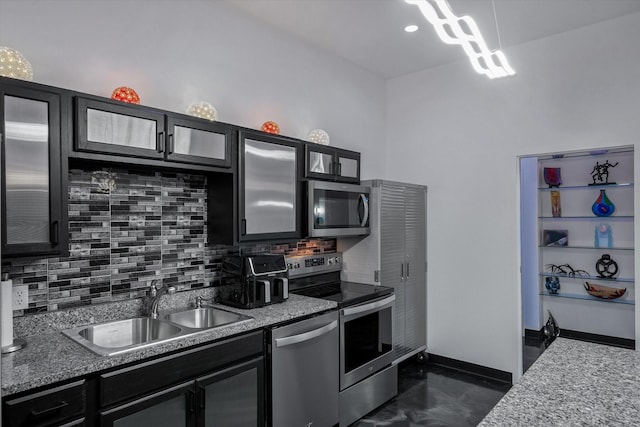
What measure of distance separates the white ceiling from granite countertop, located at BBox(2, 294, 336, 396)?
2259 mm

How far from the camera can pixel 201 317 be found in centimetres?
262

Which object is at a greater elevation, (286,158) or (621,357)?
(286,158)

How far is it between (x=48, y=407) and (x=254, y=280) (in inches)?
49.8

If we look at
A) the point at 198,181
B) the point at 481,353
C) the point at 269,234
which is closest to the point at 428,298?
the point at 481,353

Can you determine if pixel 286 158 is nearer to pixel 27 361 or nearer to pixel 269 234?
pixel 269 234

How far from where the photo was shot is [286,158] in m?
2.92

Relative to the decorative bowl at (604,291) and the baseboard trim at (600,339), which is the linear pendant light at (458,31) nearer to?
the decorative bowl at (604,291)

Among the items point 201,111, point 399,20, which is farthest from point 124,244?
point 399,20

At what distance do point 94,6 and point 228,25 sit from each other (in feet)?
3.09

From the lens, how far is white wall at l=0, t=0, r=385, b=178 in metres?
2.12

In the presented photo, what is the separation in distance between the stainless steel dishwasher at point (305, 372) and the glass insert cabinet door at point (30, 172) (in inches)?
49.4

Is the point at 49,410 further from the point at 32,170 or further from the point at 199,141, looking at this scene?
the point at 199,141

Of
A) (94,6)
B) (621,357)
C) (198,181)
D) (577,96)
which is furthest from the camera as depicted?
(577,96)

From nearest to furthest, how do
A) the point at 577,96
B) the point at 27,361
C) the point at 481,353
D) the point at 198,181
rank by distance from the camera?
the point at 27,361, the point at 198,181, the point at 577,96, the point at 481,353
